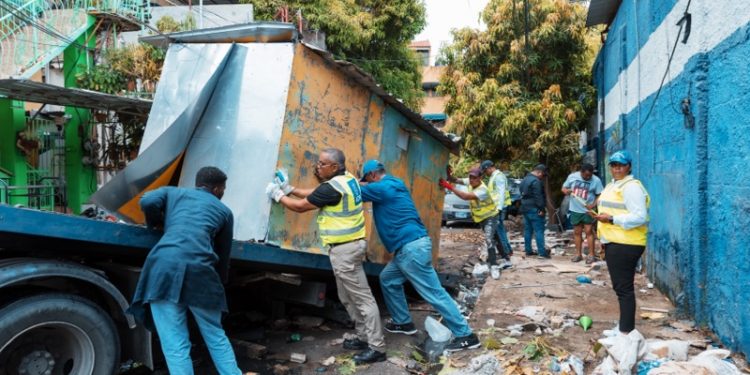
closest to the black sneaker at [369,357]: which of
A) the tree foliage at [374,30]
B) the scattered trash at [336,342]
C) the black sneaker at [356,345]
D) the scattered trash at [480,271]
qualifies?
the black sneaker at [356,345]

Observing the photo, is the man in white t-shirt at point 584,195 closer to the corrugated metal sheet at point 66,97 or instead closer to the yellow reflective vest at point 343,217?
the yellow reflective vest at point 343,217

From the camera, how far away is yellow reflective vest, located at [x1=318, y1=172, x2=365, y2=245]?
14.6ft

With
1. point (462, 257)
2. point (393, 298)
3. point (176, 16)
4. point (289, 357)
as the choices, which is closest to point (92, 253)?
point (289, 357)

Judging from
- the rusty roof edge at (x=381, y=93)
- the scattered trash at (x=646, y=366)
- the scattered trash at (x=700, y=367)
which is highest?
the rusty roof edge at (x=381, y=93)

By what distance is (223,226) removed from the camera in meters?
3.57

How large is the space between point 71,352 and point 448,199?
40.7ft

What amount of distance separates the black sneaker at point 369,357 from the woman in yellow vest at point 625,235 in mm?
1886

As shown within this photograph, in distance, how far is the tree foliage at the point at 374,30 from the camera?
16.1 metres

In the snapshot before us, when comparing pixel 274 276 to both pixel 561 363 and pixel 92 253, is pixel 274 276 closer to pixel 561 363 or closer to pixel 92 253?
pixel 92 253

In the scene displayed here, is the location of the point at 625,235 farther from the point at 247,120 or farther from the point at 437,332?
the point at 247,120

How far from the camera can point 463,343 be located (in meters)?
4.54

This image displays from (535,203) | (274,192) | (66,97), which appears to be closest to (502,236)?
(535,203)

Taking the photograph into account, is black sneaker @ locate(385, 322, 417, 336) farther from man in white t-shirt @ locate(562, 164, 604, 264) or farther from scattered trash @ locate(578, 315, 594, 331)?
man in white t-shirt @ locate(562, 164, 604, 264)

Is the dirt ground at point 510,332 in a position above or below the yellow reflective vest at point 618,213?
below
